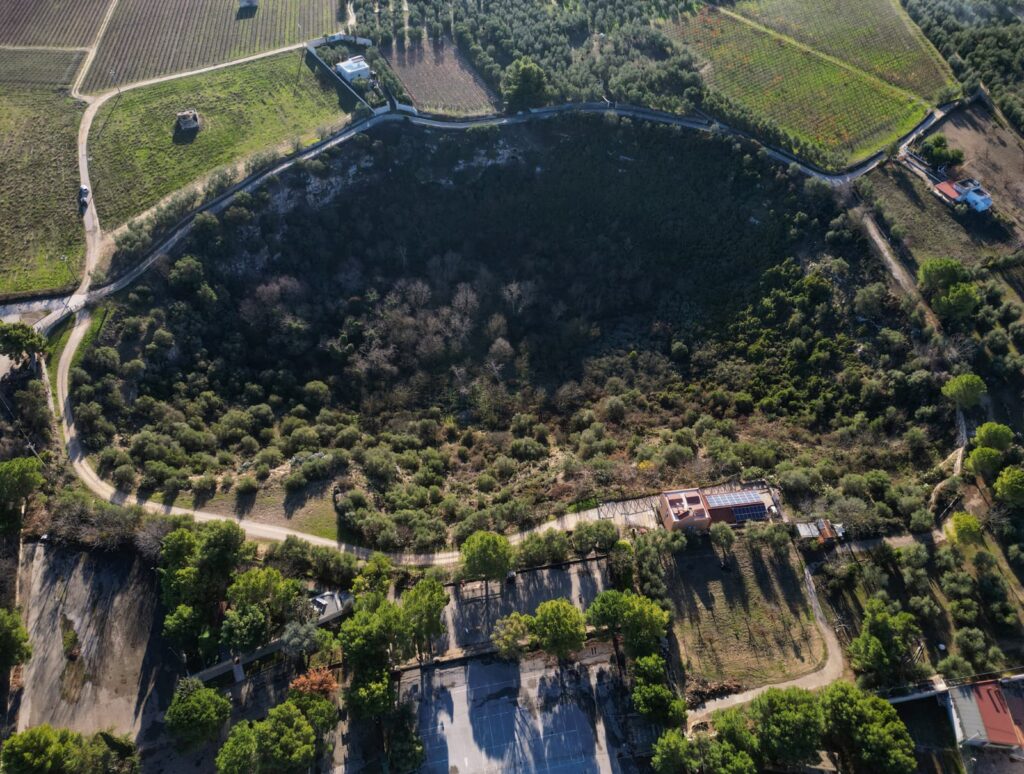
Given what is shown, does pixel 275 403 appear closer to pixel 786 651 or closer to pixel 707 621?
pixel 707 621

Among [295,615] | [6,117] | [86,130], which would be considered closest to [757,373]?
[295,615]

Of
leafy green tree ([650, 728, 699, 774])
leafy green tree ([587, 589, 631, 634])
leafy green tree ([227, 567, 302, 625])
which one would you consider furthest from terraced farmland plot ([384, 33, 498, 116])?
leafy green tree ([650, 728, 699, 774])

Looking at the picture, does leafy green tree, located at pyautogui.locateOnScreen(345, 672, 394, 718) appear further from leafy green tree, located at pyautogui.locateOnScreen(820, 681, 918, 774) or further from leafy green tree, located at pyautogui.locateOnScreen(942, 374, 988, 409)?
leafy green tree, located at pyautogui.locateOnScreen(942, 374, 988, 409)

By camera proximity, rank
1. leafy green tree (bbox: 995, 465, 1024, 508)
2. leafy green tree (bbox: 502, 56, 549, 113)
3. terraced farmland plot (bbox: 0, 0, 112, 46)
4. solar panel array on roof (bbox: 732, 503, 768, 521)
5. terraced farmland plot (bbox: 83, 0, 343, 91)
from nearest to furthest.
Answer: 1. leafy green tree (bbox: 995, 465, 1024, 508)
2. solar panel array on roof (bbox: 732, 503, 768, 521)
3. leafy green tree (bbox: 502, 56, 549, 113)
4. terraced farmland plot (bbox: 83, 0, 343, 91)
5. terraced farmland plot (bbox: 0, 0, 112, 46)

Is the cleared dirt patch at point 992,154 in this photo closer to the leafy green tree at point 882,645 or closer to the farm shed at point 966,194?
the farm shed at point 966,194

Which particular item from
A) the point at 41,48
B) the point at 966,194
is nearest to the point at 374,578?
the point at 966,194

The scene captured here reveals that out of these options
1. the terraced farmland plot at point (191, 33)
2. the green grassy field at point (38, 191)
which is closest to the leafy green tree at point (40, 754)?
the green grassy field at point (38, 191)
